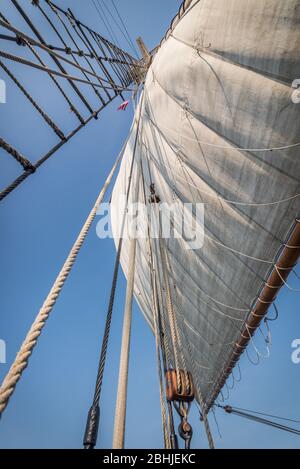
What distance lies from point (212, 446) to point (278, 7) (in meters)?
6.21

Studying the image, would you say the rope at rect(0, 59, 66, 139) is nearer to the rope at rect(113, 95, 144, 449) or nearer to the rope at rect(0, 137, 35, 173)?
the rope at rect(0, 137, 35, 173)

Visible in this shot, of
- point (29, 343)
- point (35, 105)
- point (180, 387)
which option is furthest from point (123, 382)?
point (35, 105)

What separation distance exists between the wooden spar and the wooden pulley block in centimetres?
360

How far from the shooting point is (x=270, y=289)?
5688 millimetres

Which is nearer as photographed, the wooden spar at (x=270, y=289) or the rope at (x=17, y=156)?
the rope at (x=17, y=156)

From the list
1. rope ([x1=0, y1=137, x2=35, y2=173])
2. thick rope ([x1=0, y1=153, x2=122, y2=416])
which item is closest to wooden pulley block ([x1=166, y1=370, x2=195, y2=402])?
thick rope ([x1=0, y1=153, x2=122, y2=416])

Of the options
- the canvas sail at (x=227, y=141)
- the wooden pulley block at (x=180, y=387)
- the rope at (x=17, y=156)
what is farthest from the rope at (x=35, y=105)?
the wooden pulley block at (x=180, y=387)

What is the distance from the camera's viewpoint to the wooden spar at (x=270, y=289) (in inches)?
193

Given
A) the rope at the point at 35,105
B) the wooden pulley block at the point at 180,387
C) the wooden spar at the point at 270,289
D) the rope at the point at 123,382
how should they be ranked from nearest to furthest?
1. the rope at the point at 123,382
2. the wooden pulley block at the point at 180,387
3. the rope at the point at 35,105
4. the wooden spar at the point at 270,289

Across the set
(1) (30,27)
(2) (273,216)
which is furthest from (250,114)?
(1) (30,27)

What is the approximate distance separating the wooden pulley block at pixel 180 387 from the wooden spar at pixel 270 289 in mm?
3600

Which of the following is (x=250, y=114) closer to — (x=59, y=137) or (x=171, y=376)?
(x=59, y=137)

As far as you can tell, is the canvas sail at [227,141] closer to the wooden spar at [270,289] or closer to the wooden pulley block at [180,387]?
the wooden spar at [270,289]
